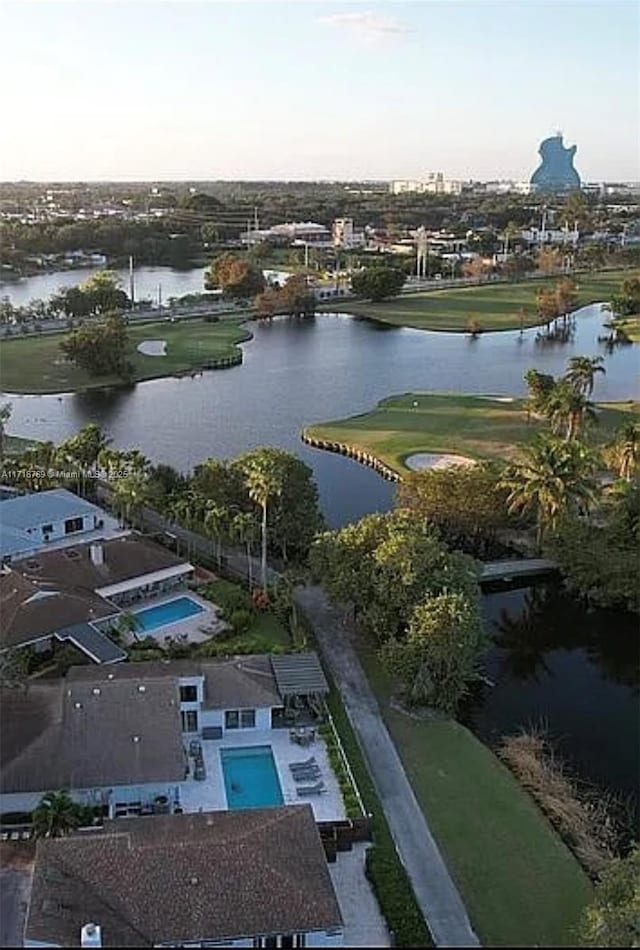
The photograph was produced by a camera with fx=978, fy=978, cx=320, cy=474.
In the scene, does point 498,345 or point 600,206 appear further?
point 600,206

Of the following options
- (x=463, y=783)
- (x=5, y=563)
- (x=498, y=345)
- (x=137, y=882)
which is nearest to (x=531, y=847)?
(x=463, y=783)

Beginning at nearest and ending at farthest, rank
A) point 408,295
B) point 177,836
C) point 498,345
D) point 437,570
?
point 177,836 → point 437,570 → point 498,345 → point 408,295

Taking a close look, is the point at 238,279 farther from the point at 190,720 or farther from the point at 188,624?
the point at 190,720

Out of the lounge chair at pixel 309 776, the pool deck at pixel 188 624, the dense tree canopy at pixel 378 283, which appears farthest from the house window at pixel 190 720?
the dense tree canopy at pixel 378 283

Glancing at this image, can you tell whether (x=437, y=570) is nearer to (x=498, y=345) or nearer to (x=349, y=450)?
(x=349, y=450)

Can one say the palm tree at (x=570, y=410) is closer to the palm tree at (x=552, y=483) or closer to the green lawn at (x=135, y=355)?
the palm tree at (x=552, y=483)

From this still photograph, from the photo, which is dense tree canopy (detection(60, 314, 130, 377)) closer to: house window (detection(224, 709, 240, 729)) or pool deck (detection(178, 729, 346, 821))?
house window (detection(224, 709, 240, 729))

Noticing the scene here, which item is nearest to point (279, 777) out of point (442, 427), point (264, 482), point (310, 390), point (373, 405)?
point (264, 482)
